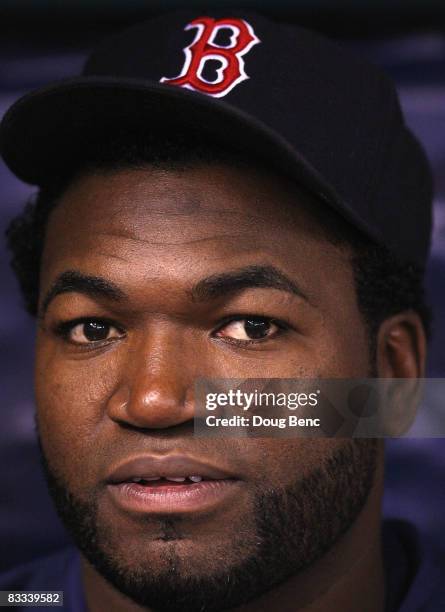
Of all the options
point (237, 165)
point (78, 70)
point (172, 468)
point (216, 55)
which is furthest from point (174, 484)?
point (78, 70)

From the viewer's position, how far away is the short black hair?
1.16 m

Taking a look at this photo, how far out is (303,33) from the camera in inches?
49.0

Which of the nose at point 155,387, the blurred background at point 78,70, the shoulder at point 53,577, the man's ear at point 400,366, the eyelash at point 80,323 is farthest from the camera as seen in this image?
the blurred background at point 78,70

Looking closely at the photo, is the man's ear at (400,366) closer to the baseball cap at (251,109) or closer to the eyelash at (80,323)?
the baseball cap at (251,109)

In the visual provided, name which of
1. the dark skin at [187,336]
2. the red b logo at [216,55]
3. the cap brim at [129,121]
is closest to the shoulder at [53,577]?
the dark skin at [187,336]

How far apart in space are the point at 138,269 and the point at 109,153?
0.17 m

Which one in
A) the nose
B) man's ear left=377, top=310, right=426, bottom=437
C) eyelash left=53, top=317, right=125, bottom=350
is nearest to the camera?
the nose

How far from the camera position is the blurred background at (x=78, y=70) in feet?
5.50

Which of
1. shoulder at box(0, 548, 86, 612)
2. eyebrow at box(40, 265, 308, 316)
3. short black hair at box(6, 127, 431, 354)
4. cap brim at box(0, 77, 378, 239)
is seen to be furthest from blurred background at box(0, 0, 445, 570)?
eyebrow at box(40, 265, 308, 316)

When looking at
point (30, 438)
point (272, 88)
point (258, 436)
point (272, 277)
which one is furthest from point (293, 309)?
point (30, 438)

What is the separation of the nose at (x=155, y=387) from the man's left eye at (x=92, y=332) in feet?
0.18

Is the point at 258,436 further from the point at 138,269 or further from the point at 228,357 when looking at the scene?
the point at 138,269

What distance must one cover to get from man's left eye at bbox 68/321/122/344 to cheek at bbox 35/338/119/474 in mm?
26

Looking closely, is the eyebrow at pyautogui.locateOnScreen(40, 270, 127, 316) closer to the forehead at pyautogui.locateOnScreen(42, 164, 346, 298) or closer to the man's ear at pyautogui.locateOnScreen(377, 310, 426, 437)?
the forehead at pyautogui.locateOnScreen(42, 164, 346, 298)
